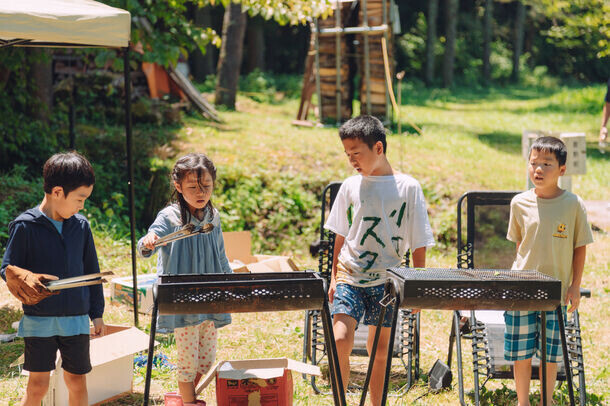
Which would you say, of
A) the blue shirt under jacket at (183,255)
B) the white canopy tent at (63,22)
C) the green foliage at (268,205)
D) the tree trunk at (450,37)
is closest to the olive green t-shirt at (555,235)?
the blue shirt under jacket at (183,255)

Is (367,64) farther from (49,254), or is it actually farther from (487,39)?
(487,39)

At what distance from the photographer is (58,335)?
11.6 feet

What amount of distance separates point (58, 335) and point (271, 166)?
661cm

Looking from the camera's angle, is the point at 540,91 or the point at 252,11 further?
the point at 540,91

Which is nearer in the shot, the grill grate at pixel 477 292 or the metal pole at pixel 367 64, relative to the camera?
the grill grate at pixel 477 292

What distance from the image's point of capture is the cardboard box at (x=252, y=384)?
142 inches

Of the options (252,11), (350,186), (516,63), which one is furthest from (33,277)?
A: (516,63)

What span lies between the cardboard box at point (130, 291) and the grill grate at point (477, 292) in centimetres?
340

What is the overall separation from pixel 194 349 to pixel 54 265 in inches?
35.9

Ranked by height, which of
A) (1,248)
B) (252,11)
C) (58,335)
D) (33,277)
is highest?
(252,11)

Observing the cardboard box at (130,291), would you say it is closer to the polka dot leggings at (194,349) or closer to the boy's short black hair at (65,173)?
the polka dot leggings at (194,349)

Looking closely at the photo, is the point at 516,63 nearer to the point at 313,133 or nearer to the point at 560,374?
the point at 313,133

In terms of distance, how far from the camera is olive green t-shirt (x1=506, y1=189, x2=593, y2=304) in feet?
13.2

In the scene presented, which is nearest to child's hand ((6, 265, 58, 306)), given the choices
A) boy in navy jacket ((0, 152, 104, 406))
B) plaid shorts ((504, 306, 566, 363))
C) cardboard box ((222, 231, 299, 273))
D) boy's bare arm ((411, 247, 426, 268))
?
boy in navy jacket ((0, 152, 104, 406))
